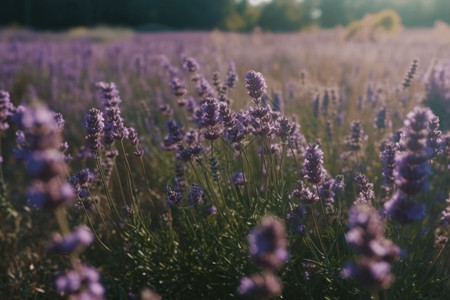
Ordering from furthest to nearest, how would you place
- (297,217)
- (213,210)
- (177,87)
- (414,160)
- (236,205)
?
(177,87) < (213,210) < (236,205) < (297,217) < (414,160)

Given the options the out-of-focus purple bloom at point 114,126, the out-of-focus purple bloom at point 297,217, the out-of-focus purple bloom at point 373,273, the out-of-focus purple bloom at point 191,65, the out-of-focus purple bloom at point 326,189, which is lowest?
the out-of-focus purple bloom at point 297,217

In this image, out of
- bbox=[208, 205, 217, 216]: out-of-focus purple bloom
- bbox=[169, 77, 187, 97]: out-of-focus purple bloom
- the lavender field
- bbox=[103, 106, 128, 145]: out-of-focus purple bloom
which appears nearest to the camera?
the lavender field

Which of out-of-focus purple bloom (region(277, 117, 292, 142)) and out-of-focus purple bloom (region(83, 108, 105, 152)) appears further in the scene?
out-of-focus purple bloom (region(277, 117, 292, 142))

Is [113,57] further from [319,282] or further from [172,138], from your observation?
[319,282]

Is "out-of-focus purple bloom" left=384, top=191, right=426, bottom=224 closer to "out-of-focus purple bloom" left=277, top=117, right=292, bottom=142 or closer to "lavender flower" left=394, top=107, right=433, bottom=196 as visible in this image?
"lavender flower" left=394, top=107, right=433, bottom=196

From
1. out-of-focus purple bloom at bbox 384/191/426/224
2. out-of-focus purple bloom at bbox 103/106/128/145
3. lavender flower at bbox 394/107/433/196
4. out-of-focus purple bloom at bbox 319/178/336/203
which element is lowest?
out-of-focus purple bloom at bbox 319/178/336/203

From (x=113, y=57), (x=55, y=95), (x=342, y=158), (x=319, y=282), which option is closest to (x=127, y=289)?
(x=319, y=282)

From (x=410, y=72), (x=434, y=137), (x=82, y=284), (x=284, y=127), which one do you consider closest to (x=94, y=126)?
(x=284, y=127)

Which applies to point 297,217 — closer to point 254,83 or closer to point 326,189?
point 326,189

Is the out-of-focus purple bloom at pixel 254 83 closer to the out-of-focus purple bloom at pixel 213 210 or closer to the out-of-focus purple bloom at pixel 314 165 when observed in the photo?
the out-of-focus purple bloom at pixel 314 165

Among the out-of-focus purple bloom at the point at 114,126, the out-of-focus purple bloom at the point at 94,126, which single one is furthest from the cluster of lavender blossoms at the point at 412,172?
the out-of-focus purple bloom at the point at 114,126

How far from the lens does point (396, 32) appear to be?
13.8m

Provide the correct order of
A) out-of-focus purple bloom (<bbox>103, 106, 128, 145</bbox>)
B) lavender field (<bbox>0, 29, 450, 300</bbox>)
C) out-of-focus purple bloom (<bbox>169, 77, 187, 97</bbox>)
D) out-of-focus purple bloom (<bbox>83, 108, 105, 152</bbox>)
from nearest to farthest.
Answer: lavender field (<bbox>0, 29, 450, 300</bbox>) < out-of-focus purple bloom (<bbox>83, 108, 105, 152</bbox>) < out-of-focus purple bloom (<bbox>103, 106, 128, 145</bbox>) < out-of-focus purple bloom (<bbox>169, 77, 187, 97</bbox>)

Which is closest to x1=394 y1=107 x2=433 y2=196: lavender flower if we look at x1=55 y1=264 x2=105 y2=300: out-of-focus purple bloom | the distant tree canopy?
x1=55 y1=264 x2=105 y2=300: out-of-focus purple bloom
